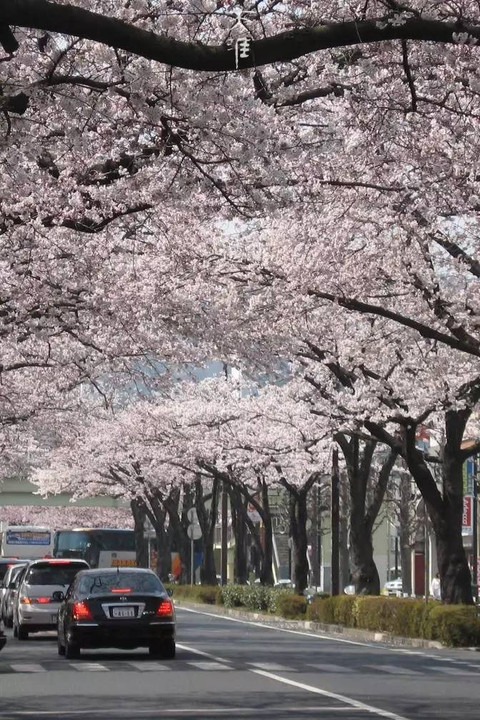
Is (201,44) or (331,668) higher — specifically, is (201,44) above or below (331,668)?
above

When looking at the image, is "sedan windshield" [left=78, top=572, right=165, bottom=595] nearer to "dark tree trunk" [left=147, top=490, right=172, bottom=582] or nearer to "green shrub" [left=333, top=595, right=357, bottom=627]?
"green shrub" [left=333, top=595, right=357, bottom=627]

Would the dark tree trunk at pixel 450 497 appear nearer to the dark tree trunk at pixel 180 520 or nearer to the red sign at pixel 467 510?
the red sign at pixel 467 510

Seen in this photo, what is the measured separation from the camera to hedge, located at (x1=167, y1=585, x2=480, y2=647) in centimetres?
2627

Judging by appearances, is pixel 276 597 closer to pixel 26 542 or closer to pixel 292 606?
pixel 292 606

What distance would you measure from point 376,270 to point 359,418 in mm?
5615

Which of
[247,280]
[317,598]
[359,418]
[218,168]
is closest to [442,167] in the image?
[218,168]

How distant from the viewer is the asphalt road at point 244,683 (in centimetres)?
1390

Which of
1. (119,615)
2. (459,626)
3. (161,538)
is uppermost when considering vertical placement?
(161,538)

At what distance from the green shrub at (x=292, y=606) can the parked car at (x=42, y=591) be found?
36.1 ft

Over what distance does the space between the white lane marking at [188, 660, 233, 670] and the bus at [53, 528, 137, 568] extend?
98.4ft

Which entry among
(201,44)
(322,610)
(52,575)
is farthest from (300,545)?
(201,44)

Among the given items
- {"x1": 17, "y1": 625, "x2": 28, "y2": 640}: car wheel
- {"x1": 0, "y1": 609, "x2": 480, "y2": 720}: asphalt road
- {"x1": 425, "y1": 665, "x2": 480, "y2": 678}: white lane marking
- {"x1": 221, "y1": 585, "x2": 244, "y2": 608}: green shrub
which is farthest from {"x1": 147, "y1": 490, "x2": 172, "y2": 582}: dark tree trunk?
{"x1": 425, "y1": 665, "x2": 480, "y2": 678}: white lane marking

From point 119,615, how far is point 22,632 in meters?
8.21

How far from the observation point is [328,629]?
3403 centimetres
